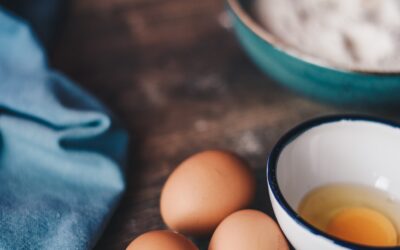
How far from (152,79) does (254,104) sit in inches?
6.9

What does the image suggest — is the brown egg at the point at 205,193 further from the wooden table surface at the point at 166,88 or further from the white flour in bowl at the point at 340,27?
the white flour in bowl at the point at 340,27

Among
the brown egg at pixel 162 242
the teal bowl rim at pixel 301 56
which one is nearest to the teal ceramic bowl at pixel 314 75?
the teal bowl rim at pixel 301 56

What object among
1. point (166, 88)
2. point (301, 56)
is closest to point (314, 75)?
point (301, 56)

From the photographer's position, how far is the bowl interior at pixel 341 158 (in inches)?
25.0

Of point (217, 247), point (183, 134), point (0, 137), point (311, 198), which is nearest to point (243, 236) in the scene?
point (217, 247)

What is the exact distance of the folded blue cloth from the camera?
630 mm

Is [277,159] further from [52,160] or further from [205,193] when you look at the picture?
[52,160]

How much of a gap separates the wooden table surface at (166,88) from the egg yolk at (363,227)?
0.32ft

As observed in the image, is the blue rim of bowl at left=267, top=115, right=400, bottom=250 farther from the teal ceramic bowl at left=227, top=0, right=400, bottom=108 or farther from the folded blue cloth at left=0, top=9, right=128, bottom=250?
the folded blue cloth at left=0, top=9, right=128, bottom=250

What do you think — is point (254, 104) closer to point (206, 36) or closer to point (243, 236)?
point (206, 36)

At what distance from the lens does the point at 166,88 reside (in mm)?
875

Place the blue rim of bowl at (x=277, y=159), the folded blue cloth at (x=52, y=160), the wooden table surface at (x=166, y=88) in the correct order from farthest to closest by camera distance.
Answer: the wooden table surface at (x=166, y=88) < the folded blue cloth at (x=52, y=160) < the blue rim of bowl at (x=277, y=159)

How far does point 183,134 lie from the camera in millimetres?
792

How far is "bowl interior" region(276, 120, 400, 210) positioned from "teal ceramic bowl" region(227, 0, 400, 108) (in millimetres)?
84
